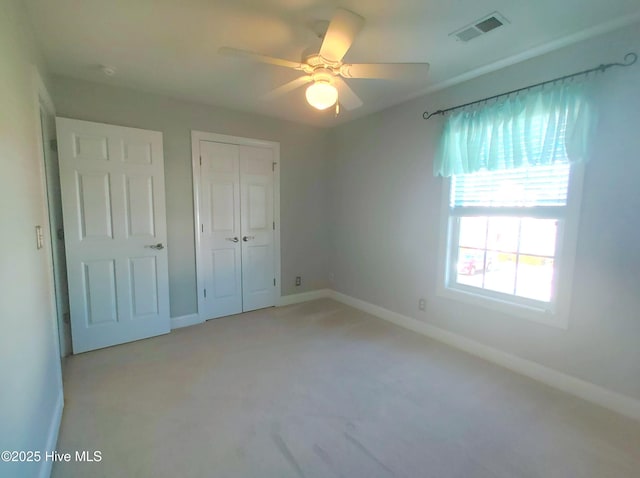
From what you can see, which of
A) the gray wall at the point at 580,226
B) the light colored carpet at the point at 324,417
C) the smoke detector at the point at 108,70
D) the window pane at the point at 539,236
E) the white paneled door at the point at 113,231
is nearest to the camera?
the light colored carpet at the point at 324,417

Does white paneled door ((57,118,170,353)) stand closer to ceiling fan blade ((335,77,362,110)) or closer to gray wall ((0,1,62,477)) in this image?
gray wall ((0,1,62,477))

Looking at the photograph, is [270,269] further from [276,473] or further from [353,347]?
[276,473]

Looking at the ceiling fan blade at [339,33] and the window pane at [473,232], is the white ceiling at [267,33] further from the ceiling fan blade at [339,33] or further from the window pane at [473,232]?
the window pane at [473,232]

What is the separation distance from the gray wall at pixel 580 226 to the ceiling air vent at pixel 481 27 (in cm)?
59

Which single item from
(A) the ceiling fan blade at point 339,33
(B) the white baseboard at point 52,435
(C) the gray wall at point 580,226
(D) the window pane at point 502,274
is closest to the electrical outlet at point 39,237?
A: (B) the white baseboard at point 52,435

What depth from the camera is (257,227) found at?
12.5 ft

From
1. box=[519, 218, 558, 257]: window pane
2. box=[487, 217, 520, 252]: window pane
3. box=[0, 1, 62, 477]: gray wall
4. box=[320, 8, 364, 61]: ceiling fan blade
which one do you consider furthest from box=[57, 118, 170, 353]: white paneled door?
box=[519, 218, 558, 257]: window pane

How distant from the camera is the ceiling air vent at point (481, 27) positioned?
181cm

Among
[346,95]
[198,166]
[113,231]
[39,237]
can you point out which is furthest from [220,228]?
[346,95]

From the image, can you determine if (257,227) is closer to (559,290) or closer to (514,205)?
(514,205)

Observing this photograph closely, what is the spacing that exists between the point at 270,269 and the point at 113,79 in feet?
8.32

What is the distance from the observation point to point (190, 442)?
170 cm

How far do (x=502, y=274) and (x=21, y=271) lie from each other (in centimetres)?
317

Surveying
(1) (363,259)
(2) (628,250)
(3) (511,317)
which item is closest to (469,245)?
(3) (511,317)
